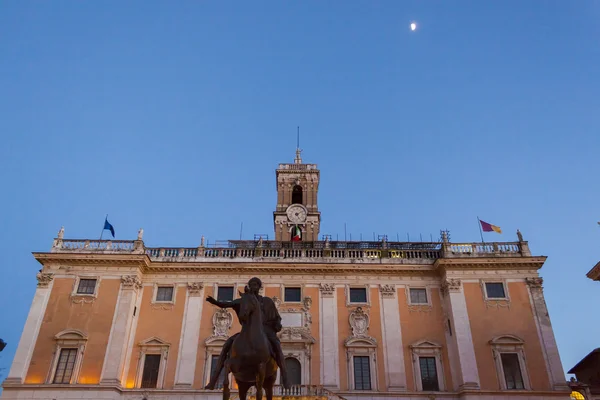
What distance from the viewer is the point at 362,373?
30797mm

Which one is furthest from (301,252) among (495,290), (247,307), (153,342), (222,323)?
(247,307)

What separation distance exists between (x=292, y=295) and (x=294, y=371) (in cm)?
499

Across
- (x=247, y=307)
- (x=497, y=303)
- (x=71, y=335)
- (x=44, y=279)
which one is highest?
(x=44, y=279)

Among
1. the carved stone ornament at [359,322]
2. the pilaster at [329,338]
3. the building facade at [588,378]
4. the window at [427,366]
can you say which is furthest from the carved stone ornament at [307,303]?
the building facade at [588,378]

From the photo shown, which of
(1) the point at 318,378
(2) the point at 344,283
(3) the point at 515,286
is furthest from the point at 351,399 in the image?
(3) the point at 515,286

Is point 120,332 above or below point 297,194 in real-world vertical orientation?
below

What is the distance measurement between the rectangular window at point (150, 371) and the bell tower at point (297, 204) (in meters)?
15.6

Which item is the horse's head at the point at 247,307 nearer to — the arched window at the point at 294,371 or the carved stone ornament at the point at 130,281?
the arched window at the point at 294,371

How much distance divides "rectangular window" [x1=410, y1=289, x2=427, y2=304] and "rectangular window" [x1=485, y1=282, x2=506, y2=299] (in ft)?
13.2

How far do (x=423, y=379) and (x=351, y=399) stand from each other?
479 cm

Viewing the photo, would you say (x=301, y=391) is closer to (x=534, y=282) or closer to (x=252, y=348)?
(x=534, y=282)

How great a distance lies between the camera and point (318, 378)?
1200 inches

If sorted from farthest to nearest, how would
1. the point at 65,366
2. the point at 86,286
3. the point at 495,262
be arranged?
the point at 495,262, the point at 86,286, the point at 65,366

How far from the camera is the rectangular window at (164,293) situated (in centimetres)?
3331
